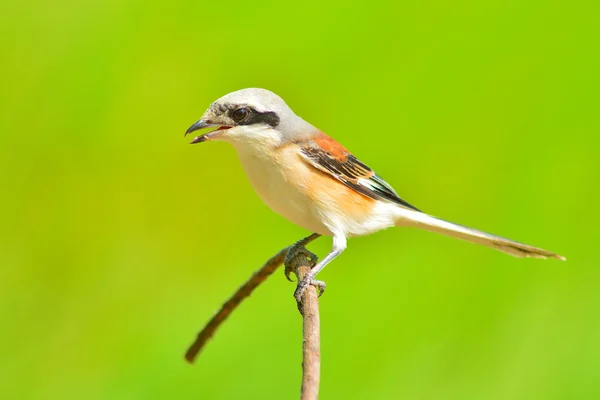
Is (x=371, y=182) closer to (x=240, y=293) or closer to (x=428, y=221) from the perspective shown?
(x=428, y=221)

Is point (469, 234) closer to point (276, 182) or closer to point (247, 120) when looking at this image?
point (276, 182)

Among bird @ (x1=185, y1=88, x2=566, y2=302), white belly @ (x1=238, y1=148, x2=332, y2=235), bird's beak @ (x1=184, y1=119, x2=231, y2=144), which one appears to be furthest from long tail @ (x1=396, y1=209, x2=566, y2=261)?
bird's beak @ (x1=184, y1=119, x2=231, y2=144)

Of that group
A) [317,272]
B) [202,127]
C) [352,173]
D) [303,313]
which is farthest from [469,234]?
[202,127]

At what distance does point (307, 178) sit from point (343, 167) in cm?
17

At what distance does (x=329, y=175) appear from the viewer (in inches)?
73.2

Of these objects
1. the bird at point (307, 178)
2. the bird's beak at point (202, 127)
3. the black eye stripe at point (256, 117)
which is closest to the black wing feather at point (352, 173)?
the bird at point (307, 178)

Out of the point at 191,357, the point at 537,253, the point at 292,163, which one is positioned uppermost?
the point at 537,253

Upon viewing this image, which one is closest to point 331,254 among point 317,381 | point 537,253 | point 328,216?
point 328,216

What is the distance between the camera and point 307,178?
1778 mm

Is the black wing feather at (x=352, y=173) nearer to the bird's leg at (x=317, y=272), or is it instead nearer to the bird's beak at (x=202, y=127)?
the bird's leg at (x=317, y=272)

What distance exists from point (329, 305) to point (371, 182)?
0.77 meters

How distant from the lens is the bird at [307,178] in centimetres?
168

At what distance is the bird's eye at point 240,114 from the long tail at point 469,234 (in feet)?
1.81

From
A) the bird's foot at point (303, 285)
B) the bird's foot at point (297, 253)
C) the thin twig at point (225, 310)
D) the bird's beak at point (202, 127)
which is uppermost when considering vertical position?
the bird's beak at point (202, 127)
